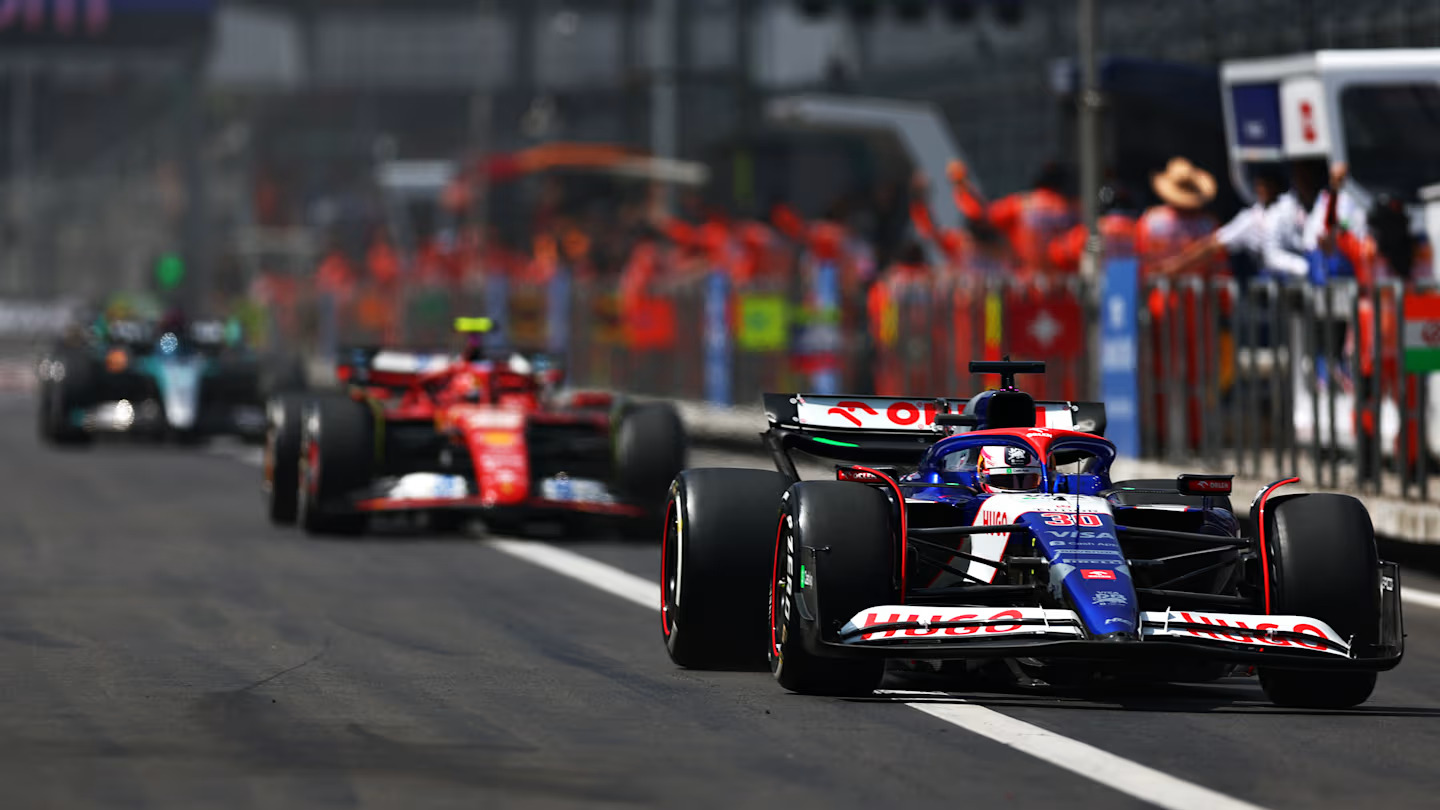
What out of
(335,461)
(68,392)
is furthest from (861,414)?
(68,392)

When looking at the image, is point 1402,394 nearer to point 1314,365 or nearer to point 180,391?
point 1314,365

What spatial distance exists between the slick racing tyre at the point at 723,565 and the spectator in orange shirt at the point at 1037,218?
13.1 meters

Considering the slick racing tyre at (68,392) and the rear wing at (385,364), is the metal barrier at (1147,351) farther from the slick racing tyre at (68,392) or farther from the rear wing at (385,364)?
the slick racing tyre at (68,392)

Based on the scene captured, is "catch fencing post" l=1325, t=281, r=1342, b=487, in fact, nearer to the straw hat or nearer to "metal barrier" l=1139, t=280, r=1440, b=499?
"metal barrier" l=1139, t=280, r=1440, b=499

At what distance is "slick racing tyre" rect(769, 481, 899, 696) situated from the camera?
32.2 ft

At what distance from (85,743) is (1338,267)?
11.1m

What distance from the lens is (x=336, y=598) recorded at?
47.3 feet

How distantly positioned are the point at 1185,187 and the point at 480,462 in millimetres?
6450

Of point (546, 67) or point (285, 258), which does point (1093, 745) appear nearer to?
point (285, 258)

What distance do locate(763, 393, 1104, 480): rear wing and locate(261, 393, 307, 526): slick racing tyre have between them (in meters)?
7.85

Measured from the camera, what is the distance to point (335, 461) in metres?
18.1

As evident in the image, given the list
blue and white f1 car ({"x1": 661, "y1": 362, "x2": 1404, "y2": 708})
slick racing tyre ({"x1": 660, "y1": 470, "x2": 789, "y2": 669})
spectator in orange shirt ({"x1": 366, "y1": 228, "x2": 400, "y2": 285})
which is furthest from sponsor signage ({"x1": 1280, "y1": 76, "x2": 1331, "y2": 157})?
spectator in orange shirt ({"x1": 366, "y1": 228, "x2": 400, "y2": 285})

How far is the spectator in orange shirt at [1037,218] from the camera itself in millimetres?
24297

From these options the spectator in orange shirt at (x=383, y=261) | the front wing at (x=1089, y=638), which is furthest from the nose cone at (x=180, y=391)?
the front wing at (x=1089, y=638)
